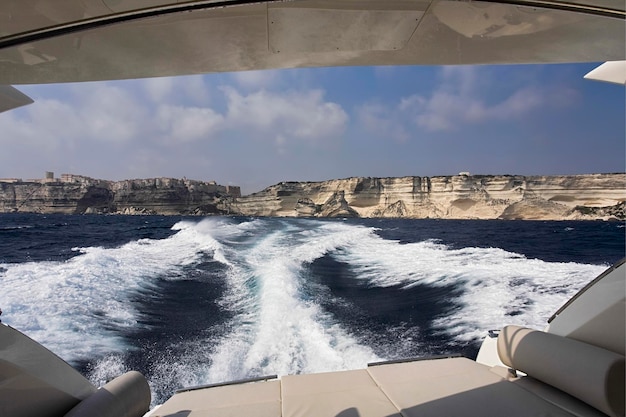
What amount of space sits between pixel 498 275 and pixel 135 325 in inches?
238

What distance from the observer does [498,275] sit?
634cm

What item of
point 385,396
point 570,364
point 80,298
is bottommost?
point 80,298

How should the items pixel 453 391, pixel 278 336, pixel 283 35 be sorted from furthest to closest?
pixel 278 336
pixel 453 391
pixel 283 35

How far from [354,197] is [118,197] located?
3161cm

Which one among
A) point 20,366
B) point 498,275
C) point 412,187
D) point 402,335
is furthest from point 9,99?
point 412,187

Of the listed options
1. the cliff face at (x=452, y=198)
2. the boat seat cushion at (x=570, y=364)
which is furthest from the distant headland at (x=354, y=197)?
the boat seat cushion at (x=570, y=364)

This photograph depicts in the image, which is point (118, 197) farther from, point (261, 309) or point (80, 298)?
point (261, 309)

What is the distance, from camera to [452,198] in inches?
1640

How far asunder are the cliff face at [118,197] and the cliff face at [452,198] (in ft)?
15.3

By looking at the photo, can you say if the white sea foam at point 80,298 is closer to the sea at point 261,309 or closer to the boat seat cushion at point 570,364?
the sea at point 261,309

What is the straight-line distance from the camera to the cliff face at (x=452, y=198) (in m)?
36.3

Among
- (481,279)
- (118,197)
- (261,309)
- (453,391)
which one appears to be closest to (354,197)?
(118,197)

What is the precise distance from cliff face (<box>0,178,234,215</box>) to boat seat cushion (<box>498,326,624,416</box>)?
46989mm

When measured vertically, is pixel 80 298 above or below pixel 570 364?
below
